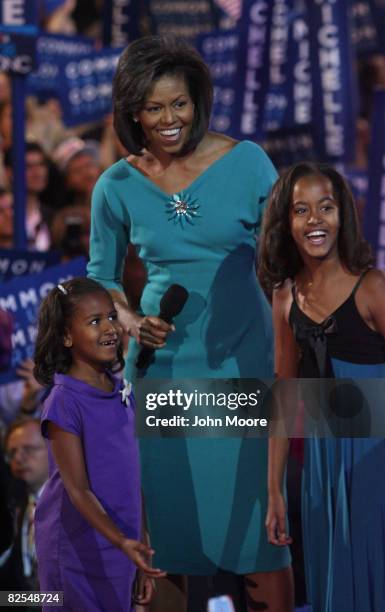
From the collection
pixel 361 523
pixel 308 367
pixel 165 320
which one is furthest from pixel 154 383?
pixel 361 523

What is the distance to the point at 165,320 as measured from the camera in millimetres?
3236

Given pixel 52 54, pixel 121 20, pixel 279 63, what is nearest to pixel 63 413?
pixel 279 63

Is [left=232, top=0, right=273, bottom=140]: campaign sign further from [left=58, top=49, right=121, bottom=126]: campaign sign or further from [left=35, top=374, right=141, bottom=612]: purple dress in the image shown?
[left=35, top=374, right=141, bottom=612]: purple dress

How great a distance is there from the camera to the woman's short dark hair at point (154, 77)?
3.21 meters

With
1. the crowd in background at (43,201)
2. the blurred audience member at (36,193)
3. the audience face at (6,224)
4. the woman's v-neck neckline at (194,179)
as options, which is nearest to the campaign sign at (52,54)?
the crowd in background at (43,201)

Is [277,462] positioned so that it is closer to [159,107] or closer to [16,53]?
[159,107]

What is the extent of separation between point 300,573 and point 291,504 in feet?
0.83

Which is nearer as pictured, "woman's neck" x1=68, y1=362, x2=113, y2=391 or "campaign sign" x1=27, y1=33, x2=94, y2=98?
"woman's neck" x1=68, y1=362, x2=113, y2=391

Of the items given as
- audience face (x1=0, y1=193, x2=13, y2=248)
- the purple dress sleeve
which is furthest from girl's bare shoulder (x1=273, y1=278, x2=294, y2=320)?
audience face (x1=0, y1=193, x2=13, y2=248)

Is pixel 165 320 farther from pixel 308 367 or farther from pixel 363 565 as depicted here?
pixel 363 565

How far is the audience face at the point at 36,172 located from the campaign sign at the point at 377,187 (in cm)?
311

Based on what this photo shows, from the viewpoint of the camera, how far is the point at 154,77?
3219mm

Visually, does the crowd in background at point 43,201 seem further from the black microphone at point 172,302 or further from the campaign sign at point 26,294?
the black microphone at point 172,302

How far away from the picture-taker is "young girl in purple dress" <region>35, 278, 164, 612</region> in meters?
3.12
